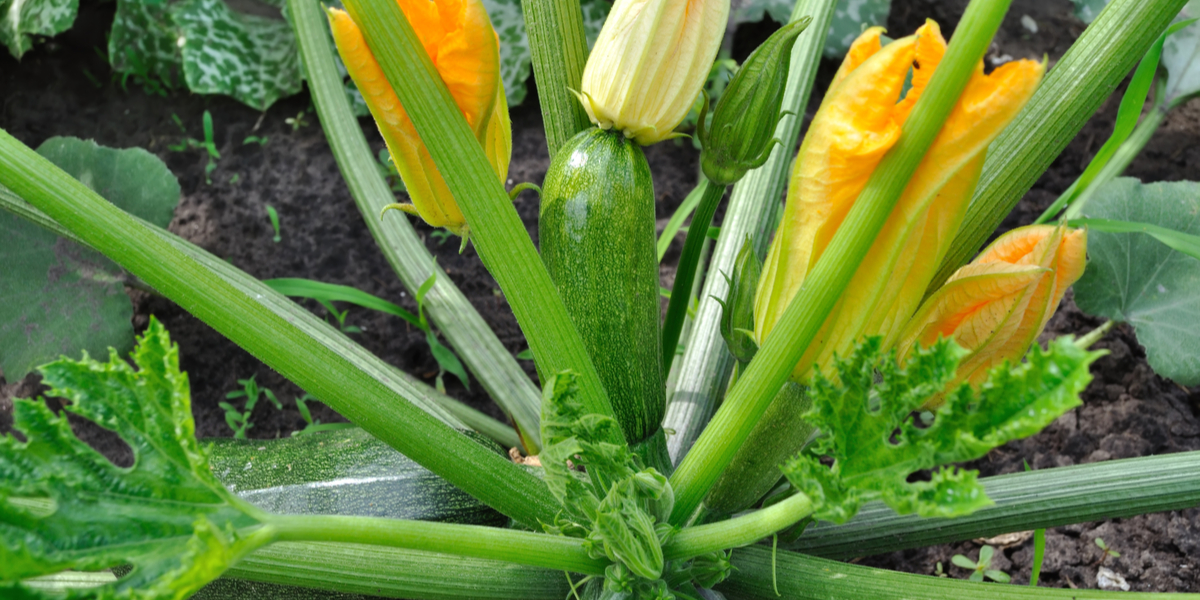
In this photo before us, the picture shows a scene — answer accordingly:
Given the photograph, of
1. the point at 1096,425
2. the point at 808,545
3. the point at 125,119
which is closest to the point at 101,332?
the point at 125,119

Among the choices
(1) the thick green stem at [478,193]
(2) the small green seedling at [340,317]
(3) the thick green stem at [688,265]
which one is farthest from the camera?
(2) the small green seedling at [340,317]

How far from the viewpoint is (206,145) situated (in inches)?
→ 93.3

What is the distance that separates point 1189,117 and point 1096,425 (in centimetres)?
105

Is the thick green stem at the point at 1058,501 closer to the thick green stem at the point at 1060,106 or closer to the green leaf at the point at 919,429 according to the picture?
the thick green stem at the point at 1060,106

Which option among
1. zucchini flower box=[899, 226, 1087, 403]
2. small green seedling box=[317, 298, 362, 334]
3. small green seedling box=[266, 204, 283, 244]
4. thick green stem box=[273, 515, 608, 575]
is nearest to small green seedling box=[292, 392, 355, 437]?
small green seedling box=[317, 298, 362, 334]

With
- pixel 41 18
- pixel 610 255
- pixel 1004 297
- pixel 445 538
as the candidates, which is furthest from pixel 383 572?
pixel 41 18

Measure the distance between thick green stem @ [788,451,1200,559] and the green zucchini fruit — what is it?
0.62 meters

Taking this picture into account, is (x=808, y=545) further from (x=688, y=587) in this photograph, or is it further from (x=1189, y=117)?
(x=1189, y=117)

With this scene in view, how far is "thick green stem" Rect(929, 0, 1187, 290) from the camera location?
1134 mm

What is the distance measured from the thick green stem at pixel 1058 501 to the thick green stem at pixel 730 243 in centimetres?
32

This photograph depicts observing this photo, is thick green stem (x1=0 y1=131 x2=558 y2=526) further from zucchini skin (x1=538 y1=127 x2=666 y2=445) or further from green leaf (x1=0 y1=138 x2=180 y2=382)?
green leaf (x1=0 y1=138 x2=180 y2=382)

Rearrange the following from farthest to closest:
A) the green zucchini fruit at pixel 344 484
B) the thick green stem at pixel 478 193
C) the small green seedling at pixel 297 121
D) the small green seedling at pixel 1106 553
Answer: the small green seedling at pixel 297 121, the small green seedling at pixel 1106 553, the green zucchini fruit at pixel 344 484, the thick green stem at pixel 478 193

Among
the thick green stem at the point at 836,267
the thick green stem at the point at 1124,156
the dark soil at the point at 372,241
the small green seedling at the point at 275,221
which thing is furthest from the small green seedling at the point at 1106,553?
the small green seedling at the point at 275,221

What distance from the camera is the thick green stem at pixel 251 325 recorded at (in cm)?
94
